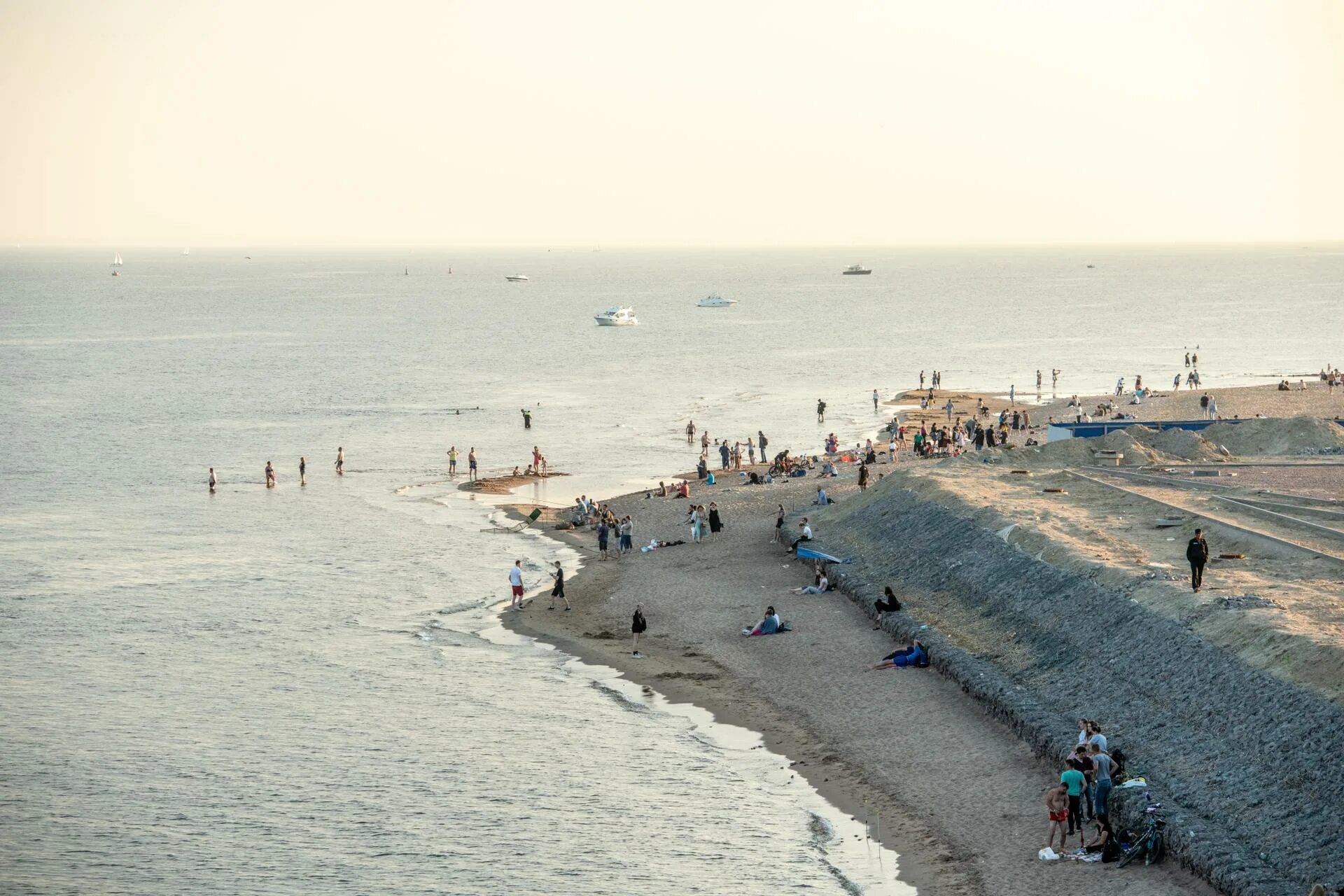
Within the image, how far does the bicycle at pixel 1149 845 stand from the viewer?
1906 centimetres

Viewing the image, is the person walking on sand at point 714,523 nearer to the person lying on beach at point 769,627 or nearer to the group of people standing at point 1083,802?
the person lying on beach at point 769,627

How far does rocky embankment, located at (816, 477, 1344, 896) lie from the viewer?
18.5 metres

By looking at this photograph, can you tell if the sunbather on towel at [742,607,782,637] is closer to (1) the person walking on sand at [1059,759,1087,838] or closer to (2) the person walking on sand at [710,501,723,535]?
(2) the person walking on sand at [710,501,723,535]

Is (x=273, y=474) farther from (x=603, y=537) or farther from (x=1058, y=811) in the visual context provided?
(x=1058, y=811)

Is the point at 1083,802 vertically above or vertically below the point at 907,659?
above

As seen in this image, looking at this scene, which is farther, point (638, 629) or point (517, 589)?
point (517, 589)

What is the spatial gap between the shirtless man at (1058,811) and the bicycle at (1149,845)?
1.00 m

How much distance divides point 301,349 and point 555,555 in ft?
309

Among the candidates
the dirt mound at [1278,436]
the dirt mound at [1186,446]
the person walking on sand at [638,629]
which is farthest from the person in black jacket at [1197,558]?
the dirt mound at [1278,436]

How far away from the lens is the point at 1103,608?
28.0 meters

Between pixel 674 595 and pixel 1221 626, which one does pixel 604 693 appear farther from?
pixel 1221 626

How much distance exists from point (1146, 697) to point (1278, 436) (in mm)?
27333

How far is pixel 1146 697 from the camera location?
24062mm

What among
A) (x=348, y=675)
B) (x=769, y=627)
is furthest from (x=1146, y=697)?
(x=348, y=675)
